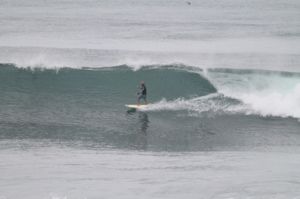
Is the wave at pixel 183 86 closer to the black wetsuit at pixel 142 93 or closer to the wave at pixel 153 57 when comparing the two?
the black wetsuit at pixel 142 93

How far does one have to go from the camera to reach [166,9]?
80.4 meters

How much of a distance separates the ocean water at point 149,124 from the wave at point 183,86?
0.20 feet

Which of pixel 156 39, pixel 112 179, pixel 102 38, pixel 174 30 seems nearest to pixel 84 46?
pixel 102 38

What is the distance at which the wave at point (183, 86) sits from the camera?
27245mm

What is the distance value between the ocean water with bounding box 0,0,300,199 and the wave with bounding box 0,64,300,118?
0.20 feet

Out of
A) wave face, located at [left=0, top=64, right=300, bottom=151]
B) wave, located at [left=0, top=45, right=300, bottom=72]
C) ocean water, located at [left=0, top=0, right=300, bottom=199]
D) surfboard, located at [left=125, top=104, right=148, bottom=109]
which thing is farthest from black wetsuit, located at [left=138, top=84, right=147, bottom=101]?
wave, located at [left=0, top=45, right=300, bottom=72]

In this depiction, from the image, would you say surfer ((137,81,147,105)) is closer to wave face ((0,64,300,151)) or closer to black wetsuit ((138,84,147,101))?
black wetsuit ((138,84,147,101))

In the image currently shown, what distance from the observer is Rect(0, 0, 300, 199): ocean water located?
61.7 ft

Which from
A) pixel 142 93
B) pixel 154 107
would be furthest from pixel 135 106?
pixel 154 107

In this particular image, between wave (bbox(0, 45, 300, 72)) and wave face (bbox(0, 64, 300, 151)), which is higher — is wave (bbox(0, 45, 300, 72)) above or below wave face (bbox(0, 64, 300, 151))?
above

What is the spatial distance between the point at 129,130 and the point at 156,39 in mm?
31791

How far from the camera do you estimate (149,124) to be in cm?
2466

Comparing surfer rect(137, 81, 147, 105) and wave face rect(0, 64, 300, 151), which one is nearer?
wave face rect(0, 64, 300, 151)

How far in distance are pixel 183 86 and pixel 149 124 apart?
6480mm
